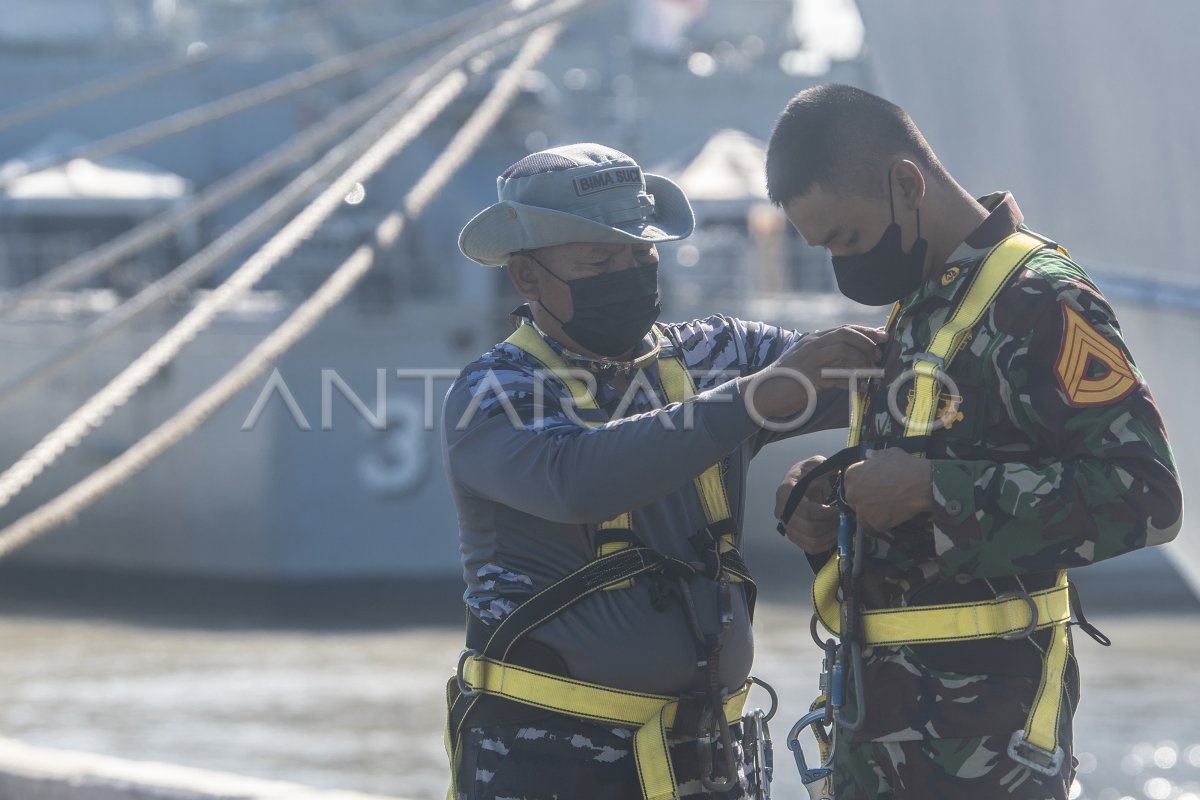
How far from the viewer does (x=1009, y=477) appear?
87.0 inches

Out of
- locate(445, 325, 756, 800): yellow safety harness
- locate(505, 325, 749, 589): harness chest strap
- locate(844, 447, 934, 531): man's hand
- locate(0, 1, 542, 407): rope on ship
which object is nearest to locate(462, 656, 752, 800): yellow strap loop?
locate(445, 325, 756, 800): yellow safety harness

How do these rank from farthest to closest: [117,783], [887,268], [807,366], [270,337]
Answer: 1. [270,337]
2. [117,783]
3. [887,268]
4. [807,366]

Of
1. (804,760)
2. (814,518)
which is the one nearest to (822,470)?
(814,518)

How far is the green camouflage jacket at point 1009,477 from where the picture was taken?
217 cm

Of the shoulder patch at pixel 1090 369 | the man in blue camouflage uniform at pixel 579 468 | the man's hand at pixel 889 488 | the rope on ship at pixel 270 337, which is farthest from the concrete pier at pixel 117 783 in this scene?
the shoulder patch at pixel 1090 369

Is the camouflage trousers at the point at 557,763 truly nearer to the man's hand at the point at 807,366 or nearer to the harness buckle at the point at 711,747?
the harness buckle at the point at 711,747

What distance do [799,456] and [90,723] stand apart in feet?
24.1

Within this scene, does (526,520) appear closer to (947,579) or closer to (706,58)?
(947,579)

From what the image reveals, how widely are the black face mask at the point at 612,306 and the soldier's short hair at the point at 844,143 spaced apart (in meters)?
0.30

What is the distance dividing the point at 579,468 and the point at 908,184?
612 millimetres

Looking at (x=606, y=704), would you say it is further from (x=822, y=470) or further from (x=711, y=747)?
(x=822, y=470)

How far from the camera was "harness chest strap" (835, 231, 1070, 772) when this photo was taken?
228 cm

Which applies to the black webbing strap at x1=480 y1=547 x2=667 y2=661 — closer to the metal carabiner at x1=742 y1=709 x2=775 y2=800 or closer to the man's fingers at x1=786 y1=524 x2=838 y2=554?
the man's fingers at x1=786 y1=524 x2=838 y2=554

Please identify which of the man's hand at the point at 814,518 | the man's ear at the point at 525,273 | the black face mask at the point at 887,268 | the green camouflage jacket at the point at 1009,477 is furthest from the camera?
the man's ear at the point at 525,273
